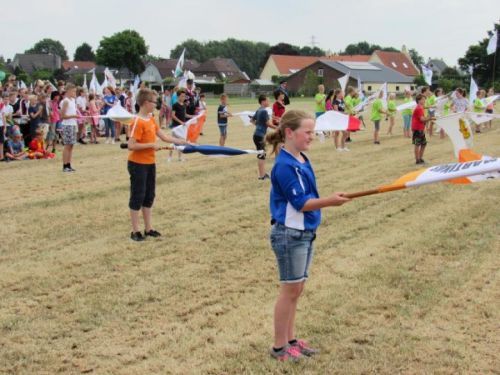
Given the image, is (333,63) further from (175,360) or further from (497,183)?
(175,360)

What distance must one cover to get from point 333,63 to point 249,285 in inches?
3291

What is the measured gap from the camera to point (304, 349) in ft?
14.5

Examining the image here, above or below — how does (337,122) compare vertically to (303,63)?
below

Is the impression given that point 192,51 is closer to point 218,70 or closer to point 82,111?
point 218,70

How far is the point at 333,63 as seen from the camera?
86000 mm

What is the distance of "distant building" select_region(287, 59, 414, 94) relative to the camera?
8256cm

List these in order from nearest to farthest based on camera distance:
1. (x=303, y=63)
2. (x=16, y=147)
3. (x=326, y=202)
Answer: (x=326, y=202)
(x=16, y=147)
(x=303, y=63)

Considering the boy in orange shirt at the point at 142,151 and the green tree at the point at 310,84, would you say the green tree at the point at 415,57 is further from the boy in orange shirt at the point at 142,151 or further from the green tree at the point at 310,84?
the boy in orange shirt at the point at 142,151

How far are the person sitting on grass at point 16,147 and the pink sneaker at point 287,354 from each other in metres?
12.5

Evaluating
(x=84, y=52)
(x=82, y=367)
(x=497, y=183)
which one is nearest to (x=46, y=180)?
(x=82, y=367)

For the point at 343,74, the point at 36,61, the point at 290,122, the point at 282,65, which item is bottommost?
the point at 290,122

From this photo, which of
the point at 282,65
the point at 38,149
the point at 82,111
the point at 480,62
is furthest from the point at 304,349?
the point at 282,65

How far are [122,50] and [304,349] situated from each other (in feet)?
341

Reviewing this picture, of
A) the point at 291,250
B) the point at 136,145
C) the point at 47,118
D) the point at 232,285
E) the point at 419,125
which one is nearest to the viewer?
the point at 291,250
